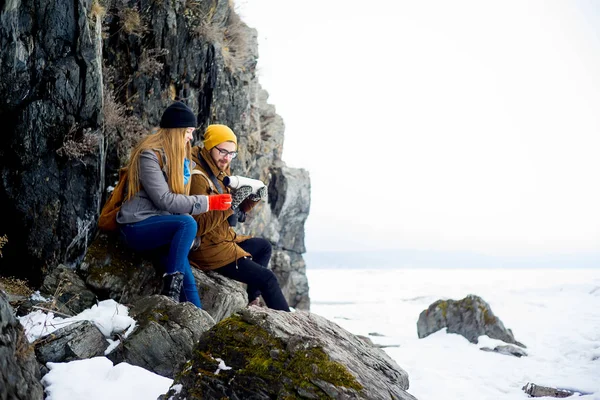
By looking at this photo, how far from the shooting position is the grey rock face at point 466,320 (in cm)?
1247

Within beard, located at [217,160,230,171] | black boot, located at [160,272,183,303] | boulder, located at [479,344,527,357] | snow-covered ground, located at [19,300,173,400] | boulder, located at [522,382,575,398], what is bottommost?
boulder, located at [479,344,527,357]

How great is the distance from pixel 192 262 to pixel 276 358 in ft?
10.5

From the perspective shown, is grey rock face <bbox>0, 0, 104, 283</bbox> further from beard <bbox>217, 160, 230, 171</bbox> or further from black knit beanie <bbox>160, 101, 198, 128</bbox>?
beard <bbox>217, 160, 230, 171</bbox>

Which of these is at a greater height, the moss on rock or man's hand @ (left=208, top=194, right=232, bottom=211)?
man's hand @ (left=208, top=194, right=232, bottom=211)

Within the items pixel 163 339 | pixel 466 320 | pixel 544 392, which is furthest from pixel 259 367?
pixel 466 320

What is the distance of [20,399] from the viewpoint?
113 inches

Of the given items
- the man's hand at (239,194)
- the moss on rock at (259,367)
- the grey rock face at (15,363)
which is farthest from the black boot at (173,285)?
the grey rock face at (15,363)

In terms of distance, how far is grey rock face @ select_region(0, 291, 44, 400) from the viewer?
284 centimetres

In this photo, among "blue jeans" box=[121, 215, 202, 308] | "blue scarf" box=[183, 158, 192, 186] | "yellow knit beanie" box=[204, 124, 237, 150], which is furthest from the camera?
"yellow knit beanie" box=[204, 124, 237, 150]

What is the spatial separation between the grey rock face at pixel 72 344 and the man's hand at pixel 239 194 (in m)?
2.35

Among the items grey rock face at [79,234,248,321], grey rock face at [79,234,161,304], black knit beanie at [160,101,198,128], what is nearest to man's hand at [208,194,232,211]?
black knit beanie at [160,101,198,128]

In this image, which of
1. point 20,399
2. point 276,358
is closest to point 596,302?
point 276,358

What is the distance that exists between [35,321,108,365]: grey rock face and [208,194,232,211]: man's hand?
1.82 metres

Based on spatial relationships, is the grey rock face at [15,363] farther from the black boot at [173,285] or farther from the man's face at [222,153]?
the man's face at [222,153]
